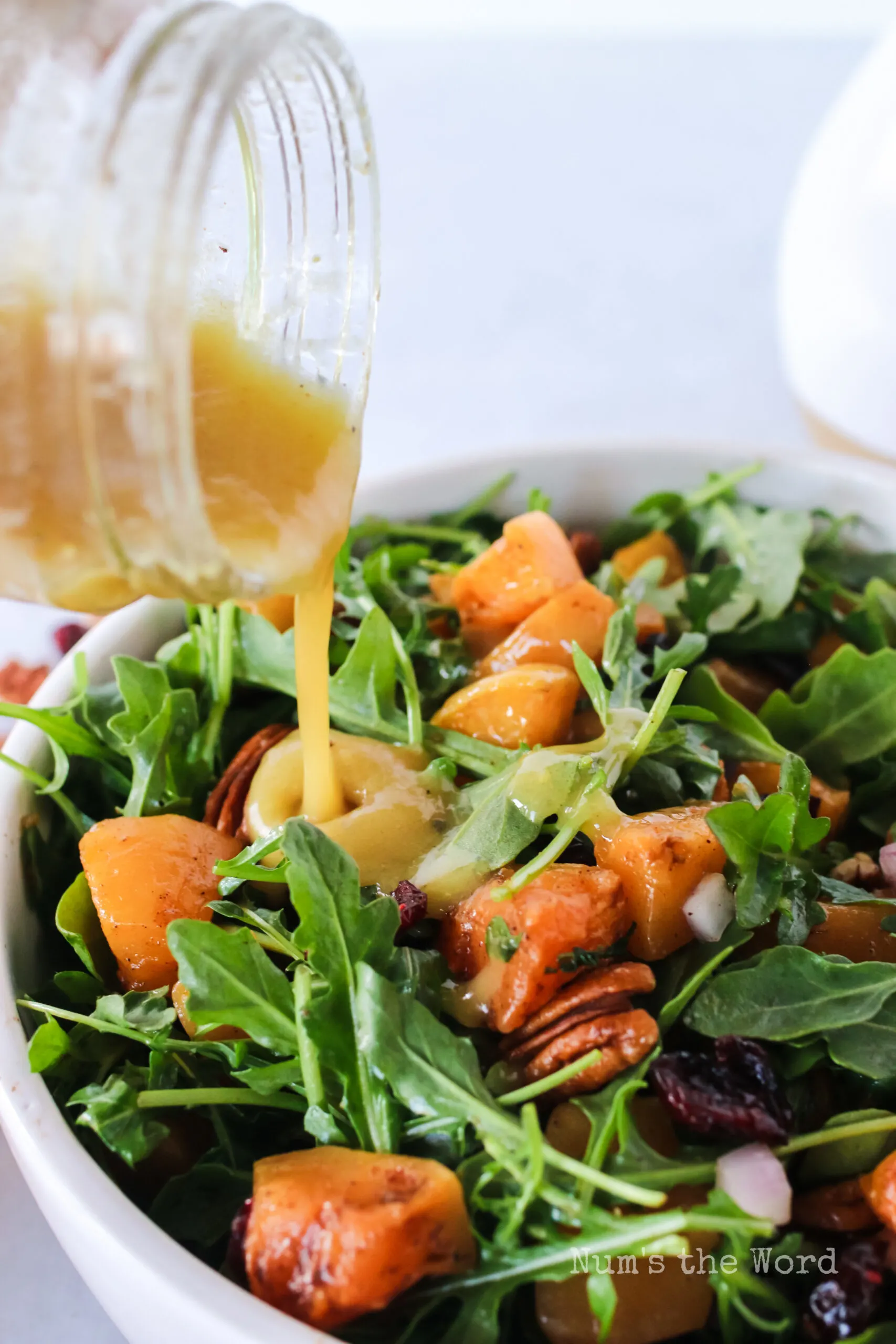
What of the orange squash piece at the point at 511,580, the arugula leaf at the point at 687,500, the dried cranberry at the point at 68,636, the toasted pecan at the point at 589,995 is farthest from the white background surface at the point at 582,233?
the toasted pecan at the point at 589,995

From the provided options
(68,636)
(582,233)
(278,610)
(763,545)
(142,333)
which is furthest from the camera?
(582,233)

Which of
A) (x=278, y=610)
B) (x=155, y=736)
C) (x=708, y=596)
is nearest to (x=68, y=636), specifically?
(x=278, y=610)

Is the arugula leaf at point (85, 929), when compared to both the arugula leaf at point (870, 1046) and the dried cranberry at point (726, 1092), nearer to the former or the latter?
the dried cranberry at point (726, 1092)

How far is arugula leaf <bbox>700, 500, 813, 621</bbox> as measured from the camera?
1683 millimetres

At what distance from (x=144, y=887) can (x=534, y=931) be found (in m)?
0.39

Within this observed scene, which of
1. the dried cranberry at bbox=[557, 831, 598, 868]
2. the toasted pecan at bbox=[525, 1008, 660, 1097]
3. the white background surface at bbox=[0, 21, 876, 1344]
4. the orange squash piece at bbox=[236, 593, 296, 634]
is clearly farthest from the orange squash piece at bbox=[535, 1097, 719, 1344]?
the white background surface at bbox=[0, 21, 876, 1344]

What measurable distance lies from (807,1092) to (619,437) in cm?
101

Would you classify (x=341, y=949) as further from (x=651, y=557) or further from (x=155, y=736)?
(x=651, y=557)

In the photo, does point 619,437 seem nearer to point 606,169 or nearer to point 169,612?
point 169,612

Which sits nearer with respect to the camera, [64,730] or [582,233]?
[64,730]

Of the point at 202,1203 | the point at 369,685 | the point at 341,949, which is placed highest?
the point at 369,685

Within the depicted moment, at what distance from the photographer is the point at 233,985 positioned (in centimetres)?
112

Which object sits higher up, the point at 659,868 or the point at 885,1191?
the point at 659,868

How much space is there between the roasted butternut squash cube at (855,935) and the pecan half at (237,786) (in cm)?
60
